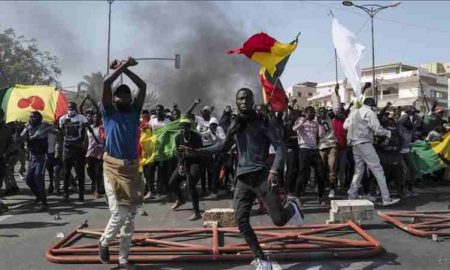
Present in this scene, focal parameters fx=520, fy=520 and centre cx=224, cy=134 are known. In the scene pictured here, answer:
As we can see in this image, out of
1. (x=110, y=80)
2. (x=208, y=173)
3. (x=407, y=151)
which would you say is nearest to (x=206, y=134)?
(x=208, y=173)

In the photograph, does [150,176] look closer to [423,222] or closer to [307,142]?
[307,142]

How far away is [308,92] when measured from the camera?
8269cm

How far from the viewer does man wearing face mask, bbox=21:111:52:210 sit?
9036 mm

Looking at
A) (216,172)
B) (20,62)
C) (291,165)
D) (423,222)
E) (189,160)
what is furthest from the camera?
(20,62)

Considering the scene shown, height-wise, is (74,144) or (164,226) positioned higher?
Answer: (74,144)

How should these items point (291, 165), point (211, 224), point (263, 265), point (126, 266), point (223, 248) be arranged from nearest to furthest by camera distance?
point (263, 265), point (126, 266), point (223, 248), point (211, 224), point (291, 165)

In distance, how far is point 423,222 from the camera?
703 cm

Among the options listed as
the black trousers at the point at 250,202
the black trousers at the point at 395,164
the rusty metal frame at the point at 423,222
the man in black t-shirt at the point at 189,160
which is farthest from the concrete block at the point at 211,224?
the black trousers at the point at 395,164

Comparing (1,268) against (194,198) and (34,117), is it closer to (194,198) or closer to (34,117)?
(194,198)

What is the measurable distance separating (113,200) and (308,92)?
79.0 m

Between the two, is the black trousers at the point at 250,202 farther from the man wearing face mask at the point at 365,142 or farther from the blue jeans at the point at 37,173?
the blue jeans at the point at 37,173

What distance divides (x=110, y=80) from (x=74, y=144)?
5150 mm

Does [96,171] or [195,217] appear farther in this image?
[96,171]

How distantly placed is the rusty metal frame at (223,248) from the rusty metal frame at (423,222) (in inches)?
29.4
